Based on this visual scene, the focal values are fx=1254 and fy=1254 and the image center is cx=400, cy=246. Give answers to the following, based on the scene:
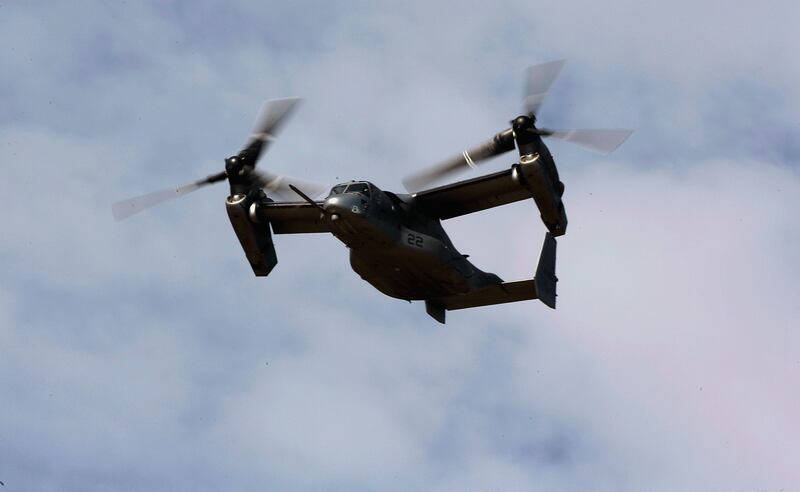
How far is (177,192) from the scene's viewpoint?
36.8 metres

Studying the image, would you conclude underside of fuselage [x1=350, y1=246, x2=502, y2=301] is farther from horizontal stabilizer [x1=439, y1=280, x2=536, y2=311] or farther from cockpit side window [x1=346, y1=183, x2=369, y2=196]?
cockpit side window [x1=346, y1=183, x2=369, y2=196]

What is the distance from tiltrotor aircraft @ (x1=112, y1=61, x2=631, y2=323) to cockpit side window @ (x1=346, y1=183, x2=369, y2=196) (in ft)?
0.10

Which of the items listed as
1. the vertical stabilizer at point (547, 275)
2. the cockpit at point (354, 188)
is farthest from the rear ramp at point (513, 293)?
the cockpit at point (354, 188)

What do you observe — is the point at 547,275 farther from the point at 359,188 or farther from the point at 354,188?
the point at 354,188

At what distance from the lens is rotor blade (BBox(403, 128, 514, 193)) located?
33562mm

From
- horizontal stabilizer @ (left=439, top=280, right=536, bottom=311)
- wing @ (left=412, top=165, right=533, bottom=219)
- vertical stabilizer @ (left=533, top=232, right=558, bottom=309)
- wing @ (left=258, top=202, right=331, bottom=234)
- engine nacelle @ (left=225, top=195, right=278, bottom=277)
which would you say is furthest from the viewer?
wing @ (left=258, top=202, right=331, bottom=234)

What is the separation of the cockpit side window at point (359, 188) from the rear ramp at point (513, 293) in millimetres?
4605

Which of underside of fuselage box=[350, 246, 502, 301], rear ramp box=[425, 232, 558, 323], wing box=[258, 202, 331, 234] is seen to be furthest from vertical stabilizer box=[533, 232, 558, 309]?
wing box=[258, 202, 331, 234]

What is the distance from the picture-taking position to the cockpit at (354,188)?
31719mm

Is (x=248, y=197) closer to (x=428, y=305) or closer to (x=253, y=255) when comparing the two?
(x=253, y=255)

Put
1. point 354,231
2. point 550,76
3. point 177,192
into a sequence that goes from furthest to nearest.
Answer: point 177,192, point 550,76, point 354,231

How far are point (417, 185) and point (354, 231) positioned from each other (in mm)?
3992

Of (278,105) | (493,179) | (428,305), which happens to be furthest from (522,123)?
(278,105)

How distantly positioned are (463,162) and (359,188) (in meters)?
4.06
